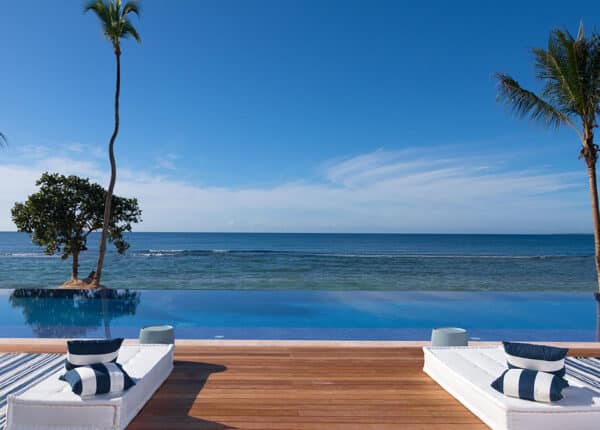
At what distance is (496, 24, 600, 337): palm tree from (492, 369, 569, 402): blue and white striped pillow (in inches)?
169

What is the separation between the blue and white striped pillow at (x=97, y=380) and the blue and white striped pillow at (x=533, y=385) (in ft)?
7.63

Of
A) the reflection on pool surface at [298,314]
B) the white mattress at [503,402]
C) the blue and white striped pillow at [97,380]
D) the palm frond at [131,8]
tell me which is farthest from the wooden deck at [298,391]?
the palm frond at [131,8]

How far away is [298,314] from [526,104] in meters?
5.31

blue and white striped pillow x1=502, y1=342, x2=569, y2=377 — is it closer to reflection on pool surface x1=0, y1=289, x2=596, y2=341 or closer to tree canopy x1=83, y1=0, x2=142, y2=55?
reflection on pool surface x1=0, y1=289, x2=596, y2=341

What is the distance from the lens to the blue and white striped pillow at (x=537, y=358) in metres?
2.47

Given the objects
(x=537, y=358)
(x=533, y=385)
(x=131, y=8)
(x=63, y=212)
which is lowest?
(x=533, y=385)

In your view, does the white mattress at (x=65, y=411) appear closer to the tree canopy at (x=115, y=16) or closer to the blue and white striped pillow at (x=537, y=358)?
the blue and white striped pillow at (x=537, y=358)

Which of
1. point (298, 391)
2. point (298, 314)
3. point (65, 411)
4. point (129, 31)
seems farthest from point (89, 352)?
point (129, 31)

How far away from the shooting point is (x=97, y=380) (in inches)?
94.1

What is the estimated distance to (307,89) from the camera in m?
13.0

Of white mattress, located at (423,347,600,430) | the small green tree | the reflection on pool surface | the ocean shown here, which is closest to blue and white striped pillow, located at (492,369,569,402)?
white mattress, located at (423,347,600,430)

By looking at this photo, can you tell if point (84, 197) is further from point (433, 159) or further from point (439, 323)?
point (433, 159)

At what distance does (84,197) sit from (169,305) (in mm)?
5228

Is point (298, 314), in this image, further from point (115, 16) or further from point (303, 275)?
point (303, 275)
